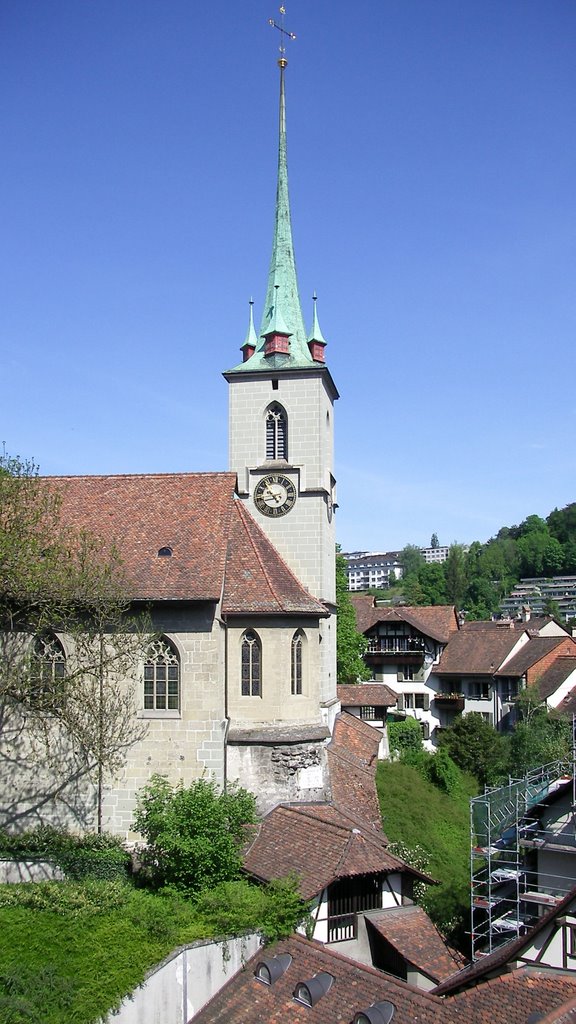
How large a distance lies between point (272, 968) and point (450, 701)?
121 feet

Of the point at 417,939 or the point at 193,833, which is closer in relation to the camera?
the point at 417,939

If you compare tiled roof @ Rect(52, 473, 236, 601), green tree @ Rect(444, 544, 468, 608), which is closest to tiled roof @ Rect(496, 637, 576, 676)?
tiled roof @ Rect(52, 473, 236, 601)

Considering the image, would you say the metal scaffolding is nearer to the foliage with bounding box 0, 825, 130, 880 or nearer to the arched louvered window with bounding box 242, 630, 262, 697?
the arched louvered window with bounding box 242, 630, 262, 697

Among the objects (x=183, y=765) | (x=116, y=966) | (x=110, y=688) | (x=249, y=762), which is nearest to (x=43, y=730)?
(x=110, y=688)

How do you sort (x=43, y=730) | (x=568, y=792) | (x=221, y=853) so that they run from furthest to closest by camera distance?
(x=43, y=730) → (x=221, y=853) → (x=568, y=792)

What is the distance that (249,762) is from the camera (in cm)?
2678

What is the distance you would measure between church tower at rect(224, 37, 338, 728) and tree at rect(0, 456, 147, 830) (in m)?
7.17

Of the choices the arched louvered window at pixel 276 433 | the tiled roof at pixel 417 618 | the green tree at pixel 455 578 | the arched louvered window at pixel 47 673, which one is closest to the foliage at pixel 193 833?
the arched louvered window at pixel 47 673

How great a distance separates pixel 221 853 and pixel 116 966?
166 inches

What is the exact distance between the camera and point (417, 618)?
201 feet

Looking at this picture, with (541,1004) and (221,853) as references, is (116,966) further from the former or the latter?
(541,1004)

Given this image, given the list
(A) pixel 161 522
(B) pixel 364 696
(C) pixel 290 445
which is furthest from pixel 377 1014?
(B) pixel 364 696

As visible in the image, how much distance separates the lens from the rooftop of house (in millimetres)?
15539

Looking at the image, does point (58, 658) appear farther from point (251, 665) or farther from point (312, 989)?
point (312, 989)
